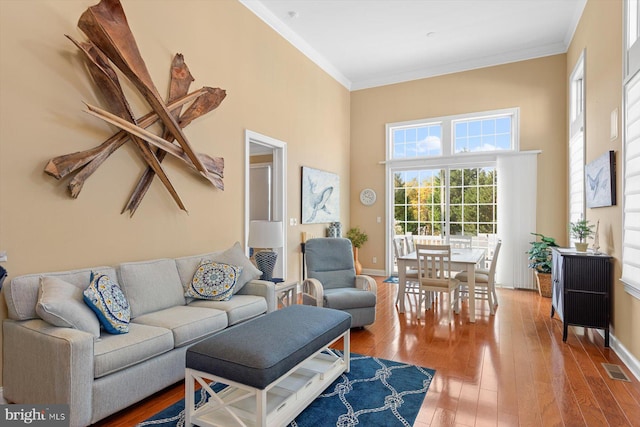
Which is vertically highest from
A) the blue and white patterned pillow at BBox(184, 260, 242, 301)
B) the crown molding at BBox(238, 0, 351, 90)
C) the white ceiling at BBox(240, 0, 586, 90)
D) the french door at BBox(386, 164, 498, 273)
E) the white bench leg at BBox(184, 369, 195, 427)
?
the white ceiling at BBox(240, 0, 586, 90)

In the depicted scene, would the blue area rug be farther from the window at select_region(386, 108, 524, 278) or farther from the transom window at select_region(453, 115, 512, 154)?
the transom window at select_region(453, 115, 512, 154)

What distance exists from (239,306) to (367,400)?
134 centimetres

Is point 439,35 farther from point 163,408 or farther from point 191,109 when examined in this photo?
point 163,408

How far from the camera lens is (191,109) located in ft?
11.9

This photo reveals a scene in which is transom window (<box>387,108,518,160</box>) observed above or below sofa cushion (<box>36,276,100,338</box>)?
above

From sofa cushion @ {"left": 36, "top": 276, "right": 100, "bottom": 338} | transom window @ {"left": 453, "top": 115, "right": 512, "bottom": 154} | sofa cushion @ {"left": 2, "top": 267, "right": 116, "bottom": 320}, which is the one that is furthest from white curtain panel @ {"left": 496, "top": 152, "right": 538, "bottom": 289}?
sofa cushion @ {"left": 2, "top": 267, "right": 116, "bottom": 320}

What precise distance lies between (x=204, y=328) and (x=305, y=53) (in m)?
4.69

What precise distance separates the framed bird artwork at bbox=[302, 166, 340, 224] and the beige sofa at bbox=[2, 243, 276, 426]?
2956mm

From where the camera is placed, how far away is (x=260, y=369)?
187cm

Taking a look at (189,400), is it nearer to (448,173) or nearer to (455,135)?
(448,173)

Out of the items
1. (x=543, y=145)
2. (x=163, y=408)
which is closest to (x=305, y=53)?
(x=543, y=145)

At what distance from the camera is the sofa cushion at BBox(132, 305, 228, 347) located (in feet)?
8.48

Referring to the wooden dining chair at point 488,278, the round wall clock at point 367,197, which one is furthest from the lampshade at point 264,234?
the round wall clock at point 367,197

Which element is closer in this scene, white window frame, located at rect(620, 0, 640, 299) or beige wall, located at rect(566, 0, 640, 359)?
white window frame, located at rect(620, 0, 640, 299)
